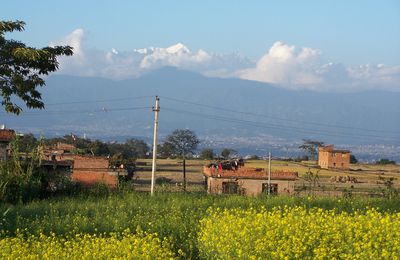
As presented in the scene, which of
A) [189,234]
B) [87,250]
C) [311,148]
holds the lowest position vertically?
[87,250]

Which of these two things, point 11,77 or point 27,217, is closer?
point 27,217

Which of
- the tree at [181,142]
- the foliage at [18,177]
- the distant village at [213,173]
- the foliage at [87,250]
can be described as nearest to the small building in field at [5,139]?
the distant village at [213,173]

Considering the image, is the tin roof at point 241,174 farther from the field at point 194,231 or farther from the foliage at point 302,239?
the foliage at point 302,239

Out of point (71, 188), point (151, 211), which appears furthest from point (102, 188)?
point (151, 211)

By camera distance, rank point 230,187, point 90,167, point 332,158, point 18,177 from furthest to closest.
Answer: point 332,158, point 90,167, point 230,187, point 18,177

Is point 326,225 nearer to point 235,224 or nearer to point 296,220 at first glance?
point 296,220

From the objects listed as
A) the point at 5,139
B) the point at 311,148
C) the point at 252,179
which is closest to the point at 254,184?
the point at 252,179

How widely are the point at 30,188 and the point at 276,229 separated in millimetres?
10925

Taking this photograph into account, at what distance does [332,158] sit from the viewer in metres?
67.1

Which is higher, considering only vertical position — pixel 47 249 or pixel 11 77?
pixel 11 77

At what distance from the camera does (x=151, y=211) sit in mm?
Result: 17438

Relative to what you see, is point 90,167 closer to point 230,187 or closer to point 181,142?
point 230,187

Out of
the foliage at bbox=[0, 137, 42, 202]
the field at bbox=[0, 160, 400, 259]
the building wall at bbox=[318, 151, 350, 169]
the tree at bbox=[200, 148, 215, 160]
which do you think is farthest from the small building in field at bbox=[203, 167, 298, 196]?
the tree at bbox=[200, 148, 215, 160]

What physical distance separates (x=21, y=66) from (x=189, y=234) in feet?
20.4
